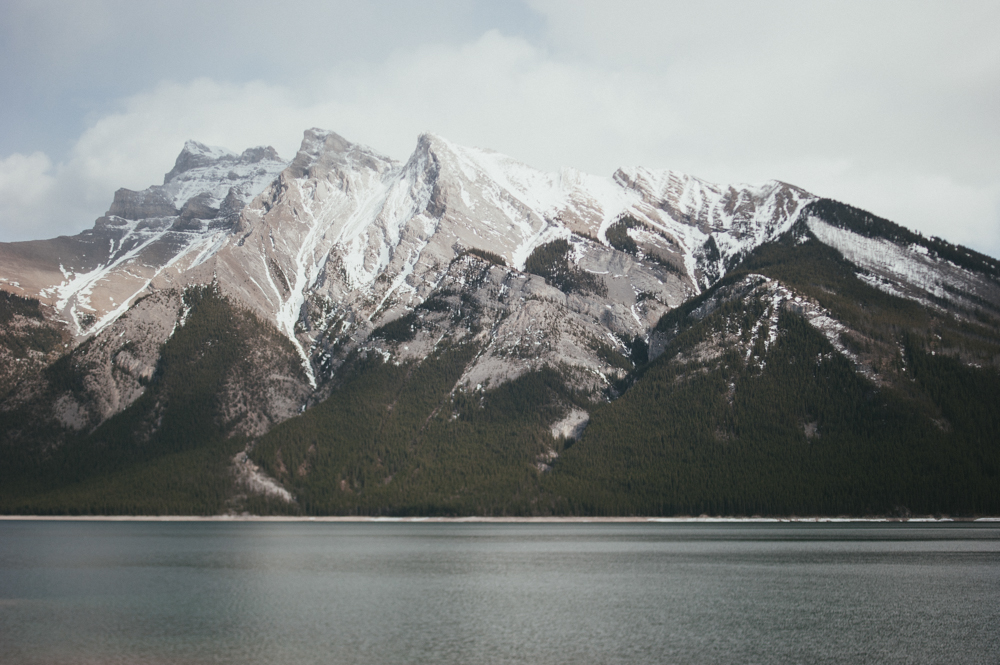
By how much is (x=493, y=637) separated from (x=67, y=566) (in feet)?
188

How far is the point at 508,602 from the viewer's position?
63594mm

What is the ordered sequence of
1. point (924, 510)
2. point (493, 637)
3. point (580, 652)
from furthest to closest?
point (924, 510) → point (493, 637) → point (580, 652)

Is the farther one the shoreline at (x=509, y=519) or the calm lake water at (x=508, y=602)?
the shoreline at (x=509, y=519)

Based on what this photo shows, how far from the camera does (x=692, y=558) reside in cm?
9306

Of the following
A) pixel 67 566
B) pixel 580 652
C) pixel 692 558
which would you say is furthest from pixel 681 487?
pixel 580 652

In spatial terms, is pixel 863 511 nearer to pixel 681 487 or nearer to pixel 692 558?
pixel 681 487

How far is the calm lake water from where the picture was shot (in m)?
45.9

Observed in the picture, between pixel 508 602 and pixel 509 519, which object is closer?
pixel 508 602

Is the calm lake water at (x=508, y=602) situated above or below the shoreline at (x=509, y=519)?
above

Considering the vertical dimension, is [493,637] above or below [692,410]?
below

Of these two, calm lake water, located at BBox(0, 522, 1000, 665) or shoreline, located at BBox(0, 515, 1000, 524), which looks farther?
shoreline, located at BBox(0, 515, 1000, 524)

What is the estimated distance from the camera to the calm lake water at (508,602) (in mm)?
45938

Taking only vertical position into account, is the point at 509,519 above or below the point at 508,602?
below

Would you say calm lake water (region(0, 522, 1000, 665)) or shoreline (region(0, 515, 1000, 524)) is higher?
calm lake water (region(0, 522, 1000, 665))
